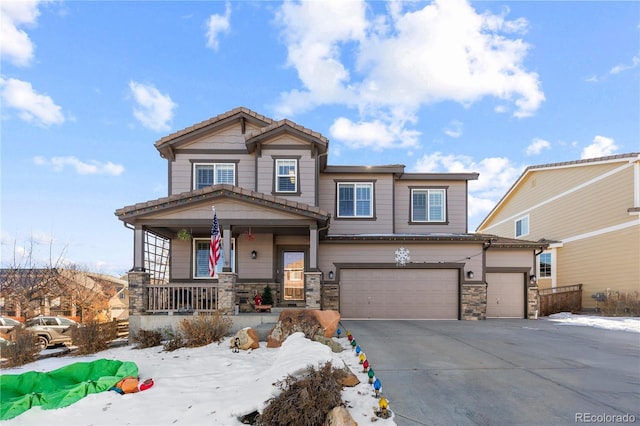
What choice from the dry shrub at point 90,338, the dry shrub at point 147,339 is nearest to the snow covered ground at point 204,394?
the dry shrub at point 90,338

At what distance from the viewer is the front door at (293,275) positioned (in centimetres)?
1365

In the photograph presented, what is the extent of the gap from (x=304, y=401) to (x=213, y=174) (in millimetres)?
11177

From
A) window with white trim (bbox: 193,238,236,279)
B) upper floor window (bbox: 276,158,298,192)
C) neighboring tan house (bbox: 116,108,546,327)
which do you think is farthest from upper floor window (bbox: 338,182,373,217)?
window with white trim (bbox: 193,238,236,279)

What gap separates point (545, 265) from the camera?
2000 cm

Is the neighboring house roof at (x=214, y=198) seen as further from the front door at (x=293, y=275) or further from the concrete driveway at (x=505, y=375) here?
the concrete driveway at (x=505, y=375)

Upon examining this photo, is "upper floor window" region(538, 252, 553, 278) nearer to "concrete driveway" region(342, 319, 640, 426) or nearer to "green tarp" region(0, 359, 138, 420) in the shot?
"concrete driveway" region(342, 319, 640, 426)

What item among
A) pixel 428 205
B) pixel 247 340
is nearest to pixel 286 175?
pixel 428 205

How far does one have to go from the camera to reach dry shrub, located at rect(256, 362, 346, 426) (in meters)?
4.20

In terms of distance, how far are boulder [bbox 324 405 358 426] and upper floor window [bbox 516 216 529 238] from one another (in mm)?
22152

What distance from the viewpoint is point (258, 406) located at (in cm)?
466

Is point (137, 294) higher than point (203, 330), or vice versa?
point (137, 294)

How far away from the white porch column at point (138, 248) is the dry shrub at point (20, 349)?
2.95 metres

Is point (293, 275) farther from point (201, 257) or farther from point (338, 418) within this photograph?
point (338, 418)

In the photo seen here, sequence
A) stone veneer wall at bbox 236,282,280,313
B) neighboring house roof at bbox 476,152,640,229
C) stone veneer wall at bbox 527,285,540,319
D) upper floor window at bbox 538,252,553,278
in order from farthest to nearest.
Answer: upper floor window at bbox 538,252,553,278, neighboring house roof at bbox 476,152,640,229, stone veneer wall at bbox 527,285,540,319, stone veneer wall at bbox 236,282,280,313
